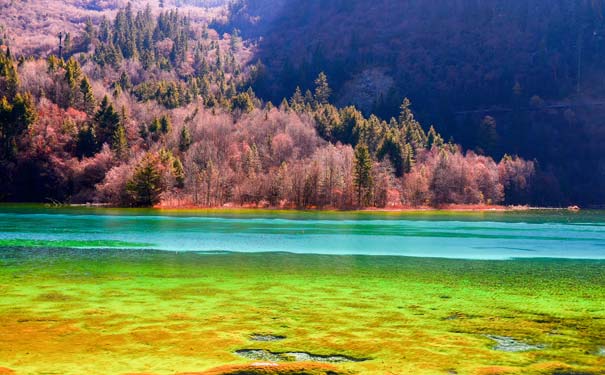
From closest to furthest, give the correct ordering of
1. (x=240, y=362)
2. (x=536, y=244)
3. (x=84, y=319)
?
1. (x=240, y=362)
2. (x=84, y=319)
3. (x=536, y=244)

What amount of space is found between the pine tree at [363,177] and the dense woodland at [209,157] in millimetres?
216

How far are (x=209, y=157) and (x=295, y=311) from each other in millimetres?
123444

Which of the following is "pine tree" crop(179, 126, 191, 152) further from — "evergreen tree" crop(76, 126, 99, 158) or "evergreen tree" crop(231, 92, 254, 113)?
"evergreen tree" crop(231, 92, 254, 113)

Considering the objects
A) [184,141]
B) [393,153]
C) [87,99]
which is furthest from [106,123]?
[393,153]

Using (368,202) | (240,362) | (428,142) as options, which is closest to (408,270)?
(240,362)

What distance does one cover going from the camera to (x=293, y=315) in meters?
23.3

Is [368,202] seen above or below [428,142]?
below

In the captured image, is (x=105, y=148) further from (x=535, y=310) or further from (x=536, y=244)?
(x=535, y=310)

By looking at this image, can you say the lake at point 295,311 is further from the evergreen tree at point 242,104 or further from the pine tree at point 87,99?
the evergreen tree at point 242,104

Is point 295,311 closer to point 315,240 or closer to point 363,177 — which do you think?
point 315,240

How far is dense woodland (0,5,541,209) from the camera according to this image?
133750mm

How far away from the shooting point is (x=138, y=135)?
6304 inches

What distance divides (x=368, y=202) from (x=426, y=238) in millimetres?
75768

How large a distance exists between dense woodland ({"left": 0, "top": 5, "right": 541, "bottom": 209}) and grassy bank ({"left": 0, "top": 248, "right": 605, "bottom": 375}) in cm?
9332
